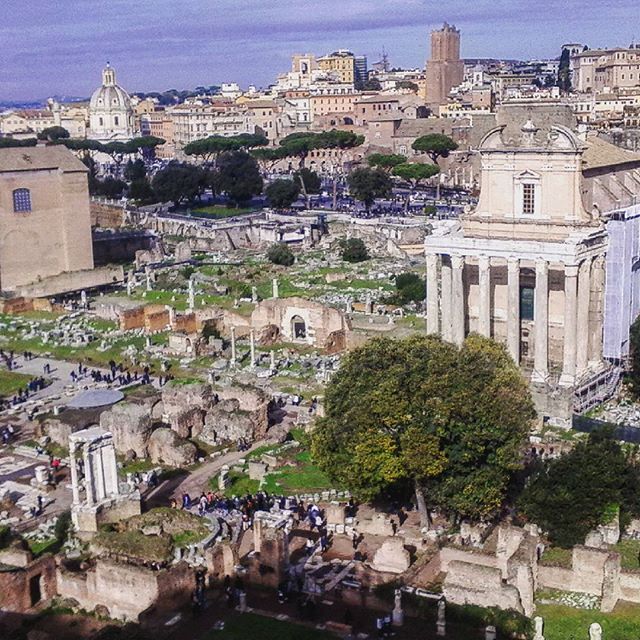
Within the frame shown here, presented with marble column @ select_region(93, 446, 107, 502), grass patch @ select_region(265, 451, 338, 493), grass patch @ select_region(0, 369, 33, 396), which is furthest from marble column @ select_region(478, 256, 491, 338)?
grass patch @ select_region(0, 369, 33, 396)

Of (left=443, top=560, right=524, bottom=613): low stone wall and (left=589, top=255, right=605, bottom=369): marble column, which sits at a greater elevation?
(left=589, top=255, right=605, bottom=369): marble column

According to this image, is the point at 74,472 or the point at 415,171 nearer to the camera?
the point at 74,472

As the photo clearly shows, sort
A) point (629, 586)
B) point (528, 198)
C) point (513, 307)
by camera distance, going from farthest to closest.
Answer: point (528, 198) < point (513, 307) < point (629, 586)

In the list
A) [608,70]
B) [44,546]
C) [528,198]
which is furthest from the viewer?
[608,70]

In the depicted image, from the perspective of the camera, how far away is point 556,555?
814 inches

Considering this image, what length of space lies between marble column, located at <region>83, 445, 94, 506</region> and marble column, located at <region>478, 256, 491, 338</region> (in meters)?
14.9

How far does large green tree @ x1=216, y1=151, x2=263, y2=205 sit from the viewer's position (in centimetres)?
7850

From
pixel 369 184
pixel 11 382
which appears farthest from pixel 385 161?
pixel 11 382

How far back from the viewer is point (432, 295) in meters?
34.8

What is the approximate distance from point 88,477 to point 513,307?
50.7 feet

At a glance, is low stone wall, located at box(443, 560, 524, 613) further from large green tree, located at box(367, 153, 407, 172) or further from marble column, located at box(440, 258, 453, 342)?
large green tree, located at box(367, 153, 407, 172)

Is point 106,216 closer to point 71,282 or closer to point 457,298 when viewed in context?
point 71,282

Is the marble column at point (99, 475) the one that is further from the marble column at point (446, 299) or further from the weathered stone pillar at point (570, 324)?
the weathered stone pillar at point (570, 324)

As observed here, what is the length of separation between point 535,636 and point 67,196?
44.4 meters
